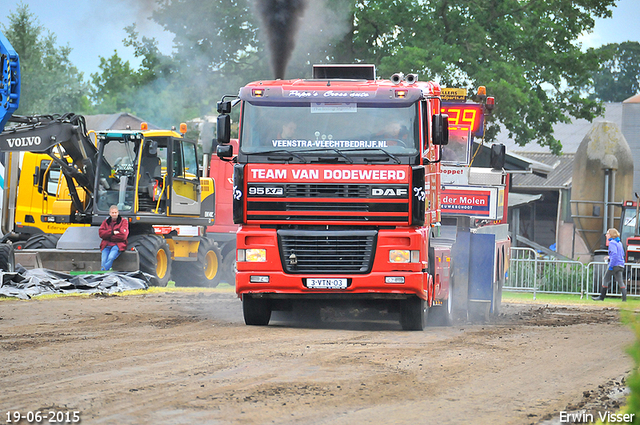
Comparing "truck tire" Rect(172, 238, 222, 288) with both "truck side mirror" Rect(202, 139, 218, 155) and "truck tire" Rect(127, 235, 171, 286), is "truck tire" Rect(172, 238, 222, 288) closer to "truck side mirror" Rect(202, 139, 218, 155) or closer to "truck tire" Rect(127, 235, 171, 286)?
"truck tire" Rect(127, 235, 171, 286)

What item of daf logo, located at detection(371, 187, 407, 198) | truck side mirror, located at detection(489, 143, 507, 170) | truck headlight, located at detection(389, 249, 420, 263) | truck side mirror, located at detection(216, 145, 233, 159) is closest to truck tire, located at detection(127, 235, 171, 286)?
truck side mirror, located at detection(489, 143, 507, 170)

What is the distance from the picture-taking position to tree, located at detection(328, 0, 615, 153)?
1209 inches

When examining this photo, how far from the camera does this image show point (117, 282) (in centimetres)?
1867

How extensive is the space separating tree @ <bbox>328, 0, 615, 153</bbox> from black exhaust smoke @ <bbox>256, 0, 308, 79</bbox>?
801 cm

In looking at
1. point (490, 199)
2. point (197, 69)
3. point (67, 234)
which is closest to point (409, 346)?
point (490, 199)

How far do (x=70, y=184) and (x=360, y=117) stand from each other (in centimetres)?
1170

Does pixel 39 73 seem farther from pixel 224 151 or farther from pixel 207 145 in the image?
pixel 224 151

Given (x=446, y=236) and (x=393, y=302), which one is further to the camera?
(x=446, y=236)

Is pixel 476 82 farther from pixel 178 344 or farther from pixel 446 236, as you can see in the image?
pixel 178 344

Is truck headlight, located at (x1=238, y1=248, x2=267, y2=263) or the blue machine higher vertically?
the blue machine

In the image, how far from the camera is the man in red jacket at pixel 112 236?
1942 cm

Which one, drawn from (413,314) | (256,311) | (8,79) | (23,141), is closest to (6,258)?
(23,141)

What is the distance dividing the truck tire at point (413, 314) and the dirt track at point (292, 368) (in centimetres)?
19

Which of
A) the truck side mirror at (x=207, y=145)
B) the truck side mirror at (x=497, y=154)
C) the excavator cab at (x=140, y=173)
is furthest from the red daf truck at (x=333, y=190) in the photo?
the truck side mirror at (x=207, y=145)
